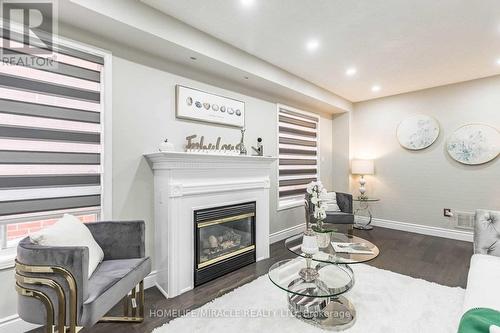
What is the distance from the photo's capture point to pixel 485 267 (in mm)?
1878

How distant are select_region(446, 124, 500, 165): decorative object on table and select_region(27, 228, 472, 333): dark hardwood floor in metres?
1.43

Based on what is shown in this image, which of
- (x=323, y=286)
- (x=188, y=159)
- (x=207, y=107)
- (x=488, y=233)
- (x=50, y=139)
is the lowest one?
(x=323, y=286)

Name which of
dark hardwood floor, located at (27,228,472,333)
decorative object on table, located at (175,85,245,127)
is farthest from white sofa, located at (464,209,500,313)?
decorative object on table, located at (175,85,245,127)

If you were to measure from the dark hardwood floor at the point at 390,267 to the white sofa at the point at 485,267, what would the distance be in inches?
24.3

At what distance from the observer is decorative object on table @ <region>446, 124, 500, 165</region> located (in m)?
3.84

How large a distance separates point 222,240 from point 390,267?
212cm

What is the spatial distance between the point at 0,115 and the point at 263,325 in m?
2.62

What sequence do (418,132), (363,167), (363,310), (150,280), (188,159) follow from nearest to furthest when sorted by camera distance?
(363,310) < (188,159) < (150,280) < (418,132) < (363,167)

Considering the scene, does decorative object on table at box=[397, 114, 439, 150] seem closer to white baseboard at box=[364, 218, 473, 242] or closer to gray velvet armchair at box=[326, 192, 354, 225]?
white baseboard at box=[364, 218, 473, 242]

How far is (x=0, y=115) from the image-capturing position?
1.84 meters

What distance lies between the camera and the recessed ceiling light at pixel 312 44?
9.20 ft

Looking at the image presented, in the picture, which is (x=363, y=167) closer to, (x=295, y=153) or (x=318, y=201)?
(x=295, y=153)

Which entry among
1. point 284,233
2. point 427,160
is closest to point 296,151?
point 284,233

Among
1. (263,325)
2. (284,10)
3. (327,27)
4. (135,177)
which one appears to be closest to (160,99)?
(135,177)
